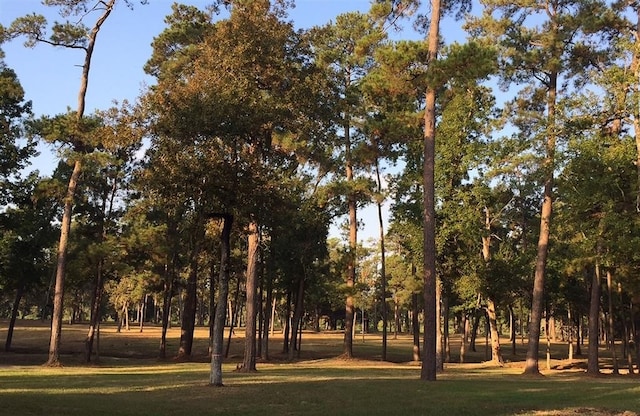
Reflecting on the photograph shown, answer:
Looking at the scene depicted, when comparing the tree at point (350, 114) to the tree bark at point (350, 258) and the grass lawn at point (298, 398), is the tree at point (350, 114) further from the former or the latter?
the grass lawn at point (298, 398)

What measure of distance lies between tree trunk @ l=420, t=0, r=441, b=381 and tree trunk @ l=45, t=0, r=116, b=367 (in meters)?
17.7

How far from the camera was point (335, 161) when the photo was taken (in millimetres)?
37906

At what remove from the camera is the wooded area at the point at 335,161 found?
20344 mm

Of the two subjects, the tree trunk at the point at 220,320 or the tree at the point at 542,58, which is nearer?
the tree trunk at the point at 220,320

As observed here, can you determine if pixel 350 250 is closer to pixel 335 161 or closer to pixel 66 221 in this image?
pixel 335 161

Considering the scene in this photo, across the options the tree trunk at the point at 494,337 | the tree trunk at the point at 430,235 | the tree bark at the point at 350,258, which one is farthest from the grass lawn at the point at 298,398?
the tree trunk at the point at 494,337

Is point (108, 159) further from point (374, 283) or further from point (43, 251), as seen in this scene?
point (374, 283)

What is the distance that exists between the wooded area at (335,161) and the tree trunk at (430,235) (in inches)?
3.2

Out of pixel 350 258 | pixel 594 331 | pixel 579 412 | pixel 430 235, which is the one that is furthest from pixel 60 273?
pixel 594 331

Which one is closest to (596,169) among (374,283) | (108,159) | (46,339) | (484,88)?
(484,88)

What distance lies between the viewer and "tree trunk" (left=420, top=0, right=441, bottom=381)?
2108 centimetres

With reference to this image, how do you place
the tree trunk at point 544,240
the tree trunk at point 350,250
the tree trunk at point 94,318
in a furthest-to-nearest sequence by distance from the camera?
the tree trunk at point 350,250 → the tree trunk at point 94,318 → the tree trunk at point 544,240

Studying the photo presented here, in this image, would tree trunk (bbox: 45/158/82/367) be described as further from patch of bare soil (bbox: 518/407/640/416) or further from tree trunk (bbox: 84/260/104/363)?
patch of bare soil (bbox: 518/407/640/416)

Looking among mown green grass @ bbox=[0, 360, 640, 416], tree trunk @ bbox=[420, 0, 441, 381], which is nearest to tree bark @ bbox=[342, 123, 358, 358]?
tree trunk @ bbox=[420, 0, 441, 381]
